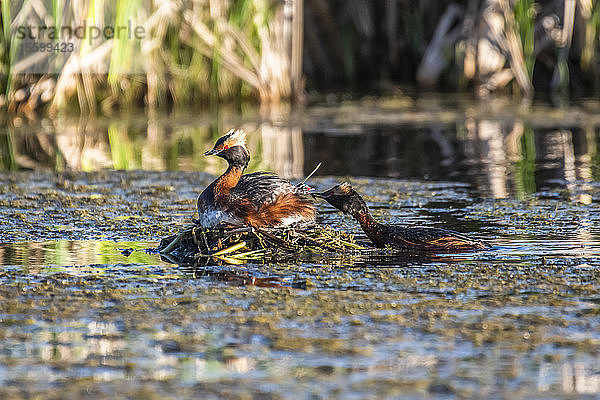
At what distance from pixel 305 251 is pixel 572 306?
5.36ft

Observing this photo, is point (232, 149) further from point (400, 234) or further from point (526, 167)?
point (526, 167)

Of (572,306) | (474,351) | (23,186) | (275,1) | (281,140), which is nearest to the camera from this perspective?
(474,351)

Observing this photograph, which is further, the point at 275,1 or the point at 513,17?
the point at 513,17

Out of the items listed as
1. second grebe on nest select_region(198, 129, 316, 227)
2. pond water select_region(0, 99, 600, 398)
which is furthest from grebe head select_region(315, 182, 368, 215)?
pond water select_region(0, 99, 600, 398)

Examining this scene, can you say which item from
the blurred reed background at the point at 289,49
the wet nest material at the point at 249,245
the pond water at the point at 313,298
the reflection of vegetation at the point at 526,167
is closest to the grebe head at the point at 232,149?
the wet nest material at the point at 249,245

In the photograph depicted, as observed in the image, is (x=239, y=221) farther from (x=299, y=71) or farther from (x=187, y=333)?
(x=299, y=71)

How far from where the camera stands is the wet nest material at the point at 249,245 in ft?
17.9

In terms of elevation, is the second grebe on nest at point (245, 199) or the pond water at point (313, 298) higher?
the second grebe on nest at point (245, 199)

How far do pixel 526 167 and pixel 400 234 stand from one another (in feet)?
12.6

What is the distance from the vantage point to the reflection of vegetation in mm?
7871

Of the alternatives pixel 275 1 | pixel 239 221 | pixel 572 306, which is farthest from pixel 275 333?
pixel 275 1

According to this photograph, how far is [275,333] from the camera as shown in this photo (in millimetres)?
4008

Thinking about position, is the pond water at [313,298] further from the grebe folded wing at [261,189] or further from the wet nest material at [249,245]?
the grebe folded wing at [261,189]

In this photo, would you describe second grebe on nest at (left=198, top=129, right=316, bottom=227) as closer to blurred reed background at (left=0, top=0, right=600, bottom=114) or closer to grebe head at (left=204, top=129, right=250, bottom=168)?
grebe head at (left=204, top=129, right=250, bottom=168)
